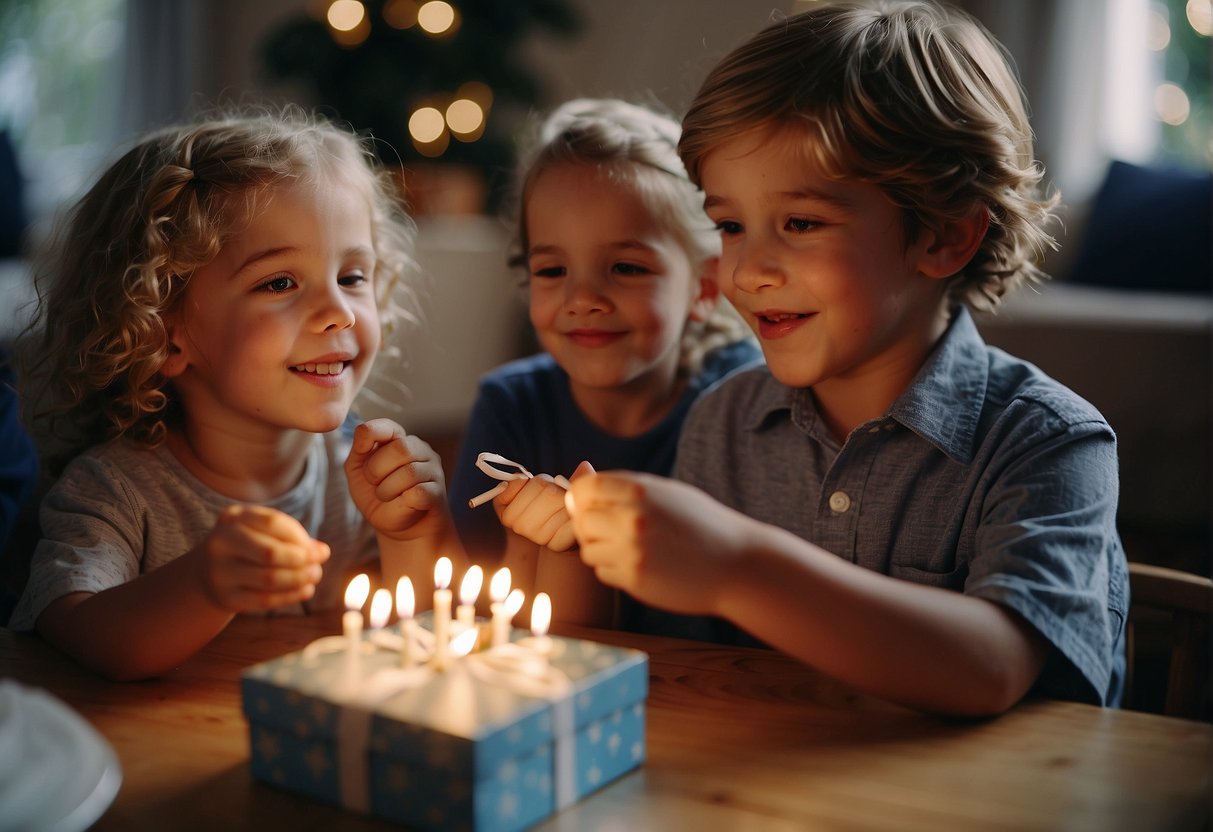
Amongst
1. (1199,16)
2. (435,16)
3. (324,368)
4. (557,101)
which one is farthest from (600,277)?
(557,101)

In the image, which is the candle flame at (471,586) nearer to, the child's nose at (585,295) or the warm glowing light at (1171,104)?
the child's nose at (585,295)

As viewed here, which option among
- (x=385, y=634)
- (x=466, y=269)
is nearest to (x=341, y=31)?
(x=466, y=269)

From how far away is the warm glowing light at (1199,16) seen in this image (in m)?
3.82

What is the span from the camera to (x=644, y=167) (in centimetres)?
155

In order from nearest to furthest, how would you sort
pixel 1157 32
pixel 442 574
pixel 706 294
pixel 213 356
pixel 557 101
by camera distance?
pixel 442 574 < pixel 213 356 < pixel 706 294 < pixel 1157 32 < pixel 557 101

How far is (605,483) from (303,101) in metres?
5.10

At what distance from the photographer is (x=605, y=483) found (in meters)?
0.76

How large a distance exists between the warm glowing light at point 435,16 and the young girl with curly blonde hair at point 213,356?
304cm

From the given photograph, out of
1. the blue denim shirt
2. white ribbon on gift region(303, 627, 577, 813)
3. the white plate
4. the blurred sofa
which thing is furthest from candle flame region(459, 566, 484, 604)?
the blurred sofa

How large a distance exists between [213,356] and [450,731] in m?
0.77

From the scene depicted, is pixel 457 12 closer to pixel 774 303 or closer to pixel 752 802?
pixel 774 303

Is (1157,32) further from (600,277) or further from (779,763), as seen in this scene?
(779,763)

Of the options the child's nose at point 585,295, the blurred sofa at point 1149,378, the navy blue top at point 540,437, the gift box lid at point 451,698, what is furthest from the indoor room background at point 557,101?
the gift box lid at point 451,698

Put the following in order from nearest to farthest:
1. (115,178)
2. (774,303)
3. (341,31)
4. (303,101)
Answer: (774,303)
(115,178)
(341,31)
(303,101)
